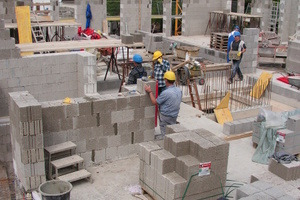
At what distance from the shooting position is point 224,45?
1702 centimetres

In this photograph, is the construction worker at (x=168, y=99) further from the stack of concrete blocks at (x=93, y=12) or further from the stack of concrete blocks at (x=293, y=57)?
the stack of concrete blocks at (x=93, y=12)

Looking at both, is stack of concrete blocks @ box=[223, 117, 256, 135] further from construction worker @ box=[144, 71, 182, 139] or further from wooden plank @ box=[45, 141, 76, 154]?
wooden plank @ box=[45, 141, 76, 154]

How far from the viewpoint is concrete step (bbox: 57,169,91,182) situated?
6941mm

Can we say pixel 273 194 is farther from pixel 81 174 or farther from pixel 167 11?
pixel 167 11

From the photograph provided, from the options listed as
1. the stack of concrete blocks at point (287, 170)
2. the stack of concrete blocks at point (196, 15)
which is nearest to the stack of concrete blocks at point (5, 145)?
the stack of concrete blocks at point (287, 170)

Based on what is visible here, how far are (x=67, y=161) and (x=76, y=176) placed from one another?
321mm

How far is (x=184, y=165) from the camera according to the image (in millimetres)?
6129

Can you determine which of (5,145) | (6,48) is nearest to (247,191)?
(5,145)

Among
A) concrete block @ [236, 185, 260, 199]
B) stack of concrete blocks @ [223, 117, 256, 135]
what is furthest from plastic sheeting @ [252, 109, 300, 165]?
concrete block @ [236, 185, 260, 199]

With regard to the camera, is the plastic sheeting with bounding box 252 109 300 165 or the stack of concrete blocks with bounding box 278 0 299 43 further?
the stack of concrete blocks with bounding box 278 0 299 43

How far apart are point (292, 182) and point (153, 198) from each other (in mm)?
2436

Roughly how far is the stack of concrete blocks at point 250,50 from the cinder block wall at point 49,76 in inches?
270

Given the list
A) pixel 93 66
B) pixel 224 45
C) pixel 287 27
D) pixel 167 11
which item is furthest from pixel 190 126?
pixel 287 27

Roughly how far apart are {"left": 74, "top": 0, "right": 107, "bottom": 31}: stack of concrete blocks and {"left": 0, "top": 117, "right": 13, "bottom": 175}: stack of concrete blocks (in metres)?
12.1
